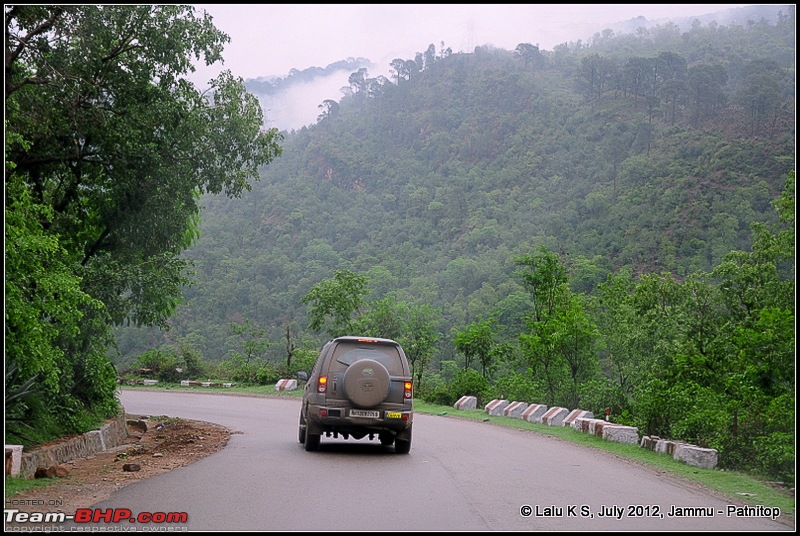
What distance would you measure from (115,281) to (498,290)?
55691 millimetres

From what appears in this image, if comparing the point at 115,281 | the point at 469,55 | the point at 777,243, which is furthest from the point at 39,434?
the point at 469,55

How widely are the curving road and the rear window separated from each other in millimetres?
1636

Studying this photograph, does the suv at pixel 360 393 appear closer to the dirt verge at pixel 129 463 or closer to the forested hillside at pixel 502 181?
the dirt verge at pixel 129 463

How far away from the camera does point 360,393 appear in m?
14.4

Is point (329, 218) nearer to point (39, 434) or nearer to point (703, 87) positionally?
point (703, 87)

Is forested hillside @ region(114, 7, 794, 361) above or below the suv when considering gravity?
above

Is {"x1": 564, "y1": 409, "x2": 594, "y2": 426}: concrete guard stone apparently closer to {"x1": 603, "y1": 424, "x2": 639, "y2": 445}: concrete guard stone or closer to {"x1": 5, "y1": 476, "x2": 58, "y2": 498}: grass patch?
{"x1": 603, "y1": 424, "x2": 639, "y2": 445}: concrete guard stone

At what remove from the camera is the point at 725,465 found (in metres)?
15.0

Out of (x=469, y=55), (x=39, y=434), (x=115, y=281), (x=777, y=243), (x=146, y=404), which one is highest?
(x=469, y=55)

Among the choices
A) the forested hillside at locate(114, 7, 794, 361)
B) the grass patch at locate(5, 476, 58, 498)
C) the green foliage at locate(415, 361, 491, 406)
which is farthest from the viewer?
the forested hillside at locate(114, 7, 794, 361)

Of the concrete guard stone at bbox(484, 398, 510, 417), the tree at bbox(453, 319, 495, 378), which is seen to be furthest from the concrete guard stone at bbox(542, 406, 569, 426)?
the tree at bbox(453, 319, 495, 378)

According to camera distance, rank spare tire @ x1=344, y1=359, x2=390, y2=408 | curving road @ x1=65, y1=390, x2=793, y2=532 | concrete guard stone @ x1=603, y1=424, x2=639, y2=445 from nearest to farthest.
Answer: curving road @ x1=65, y1=390, x2=793, y2=532 < spare tire @ x1=344, y1=359, x2=390, y2=408 < concrete guard stone @ x1=603, y1=424, x2=639, y2=445

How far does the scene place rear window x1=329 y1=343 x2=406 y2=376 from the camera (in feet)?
48.9

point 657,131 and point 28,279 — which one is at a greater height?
point 657,131
